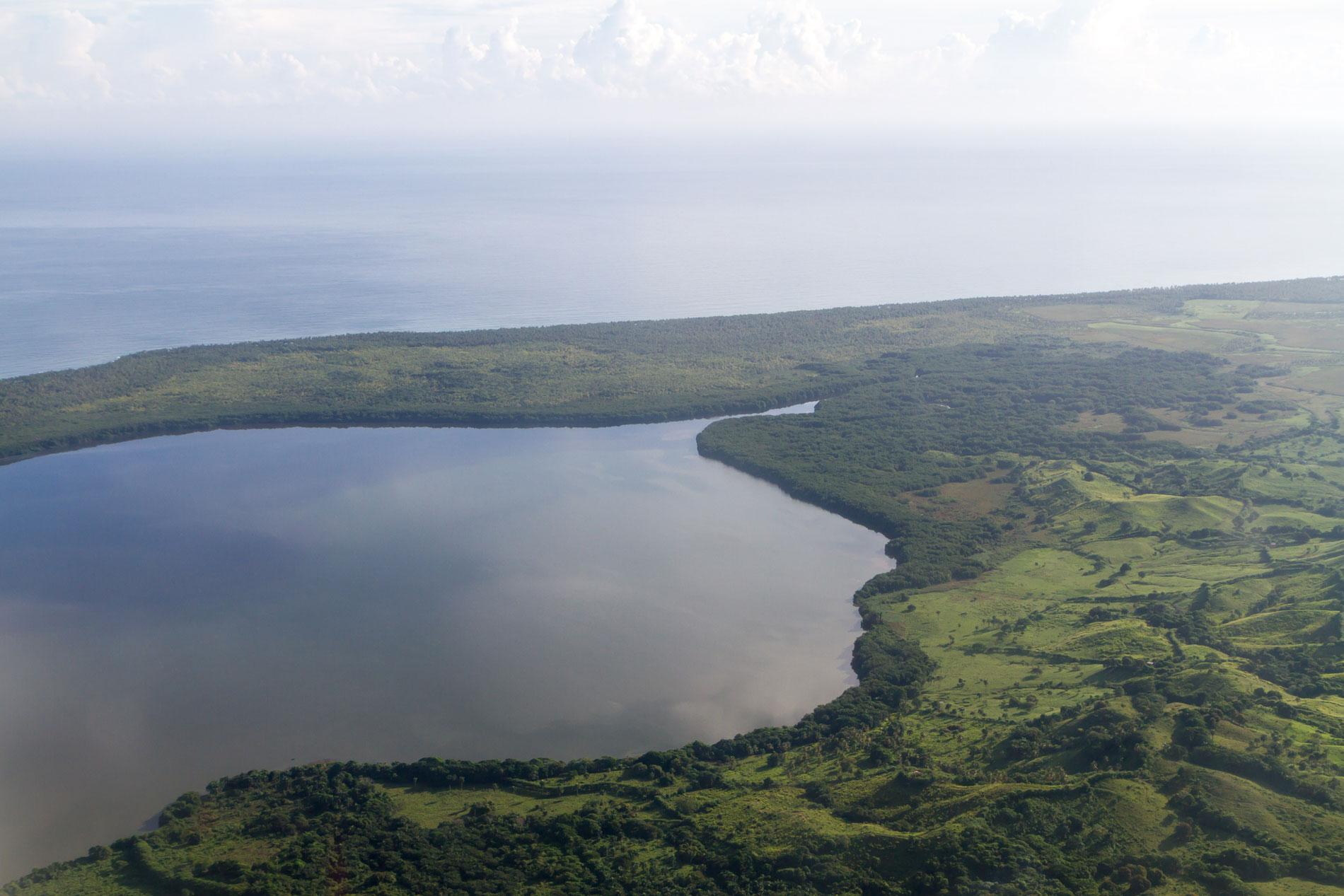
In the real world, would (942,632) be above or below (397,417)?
below

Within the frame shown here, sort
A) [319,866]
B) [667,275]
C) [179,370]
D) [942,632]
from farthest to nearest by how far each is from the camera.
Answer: [667,275] < [179,370] < [942,632] < [319,866]

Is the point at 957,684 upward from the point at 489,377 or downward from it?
downward

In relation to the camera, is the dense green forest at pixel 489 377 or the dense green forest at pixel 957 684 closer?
the dense green forest at pixel 957 684

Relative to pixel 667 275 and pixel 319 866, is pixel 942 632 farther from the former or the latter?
pixel 667 275

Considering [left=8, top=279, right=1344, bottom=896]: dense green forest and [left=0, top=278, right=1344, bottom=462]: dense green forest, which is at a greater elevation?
[left=0, top=278, right=1344, bottom=462]: dense green forest

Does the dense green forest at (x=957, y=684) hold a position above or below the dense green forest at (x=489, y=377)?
below

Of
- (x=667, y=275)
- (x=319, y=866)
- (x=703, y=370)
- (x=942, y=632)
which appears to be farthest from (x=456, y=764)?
(x=667, y=275)

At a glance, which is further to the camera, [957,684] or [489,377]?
[489,377]

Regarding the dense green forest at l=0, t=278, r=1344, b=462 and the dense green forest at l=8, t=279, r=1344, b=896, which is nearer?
the dense green forest at l=8, t=279, r=1344, b=896
